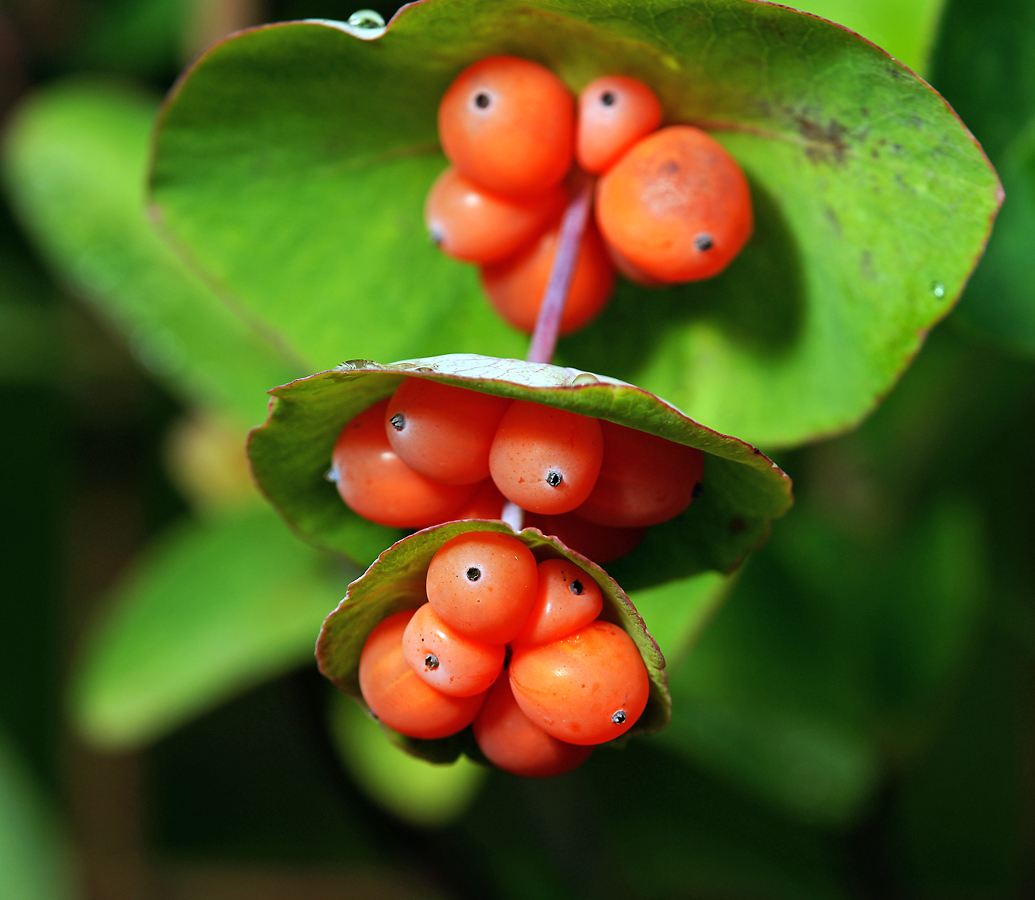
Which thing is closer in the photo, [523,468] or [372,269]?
[523,468]

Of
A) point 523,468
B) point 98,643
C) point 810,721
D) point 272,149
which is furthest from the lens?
point 98,643

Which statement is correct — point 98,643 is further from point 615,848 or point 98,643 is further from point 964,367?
point 964,367

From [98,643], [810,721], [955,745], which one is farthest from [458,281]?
[955,745]

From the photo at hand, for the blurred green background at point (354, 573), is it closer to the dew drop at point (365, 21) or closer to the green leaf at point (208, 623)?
the green leaf at point (208, 623)

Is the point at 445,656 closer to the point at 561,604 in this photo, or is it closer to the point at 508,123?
the point at 561,604

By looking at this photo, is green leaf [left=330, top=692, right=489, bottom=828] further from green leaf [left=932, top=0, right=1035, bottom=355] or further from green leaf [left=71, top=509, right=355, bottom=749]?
green leaf [left=932, top=0, right=1035, bottom=355]
